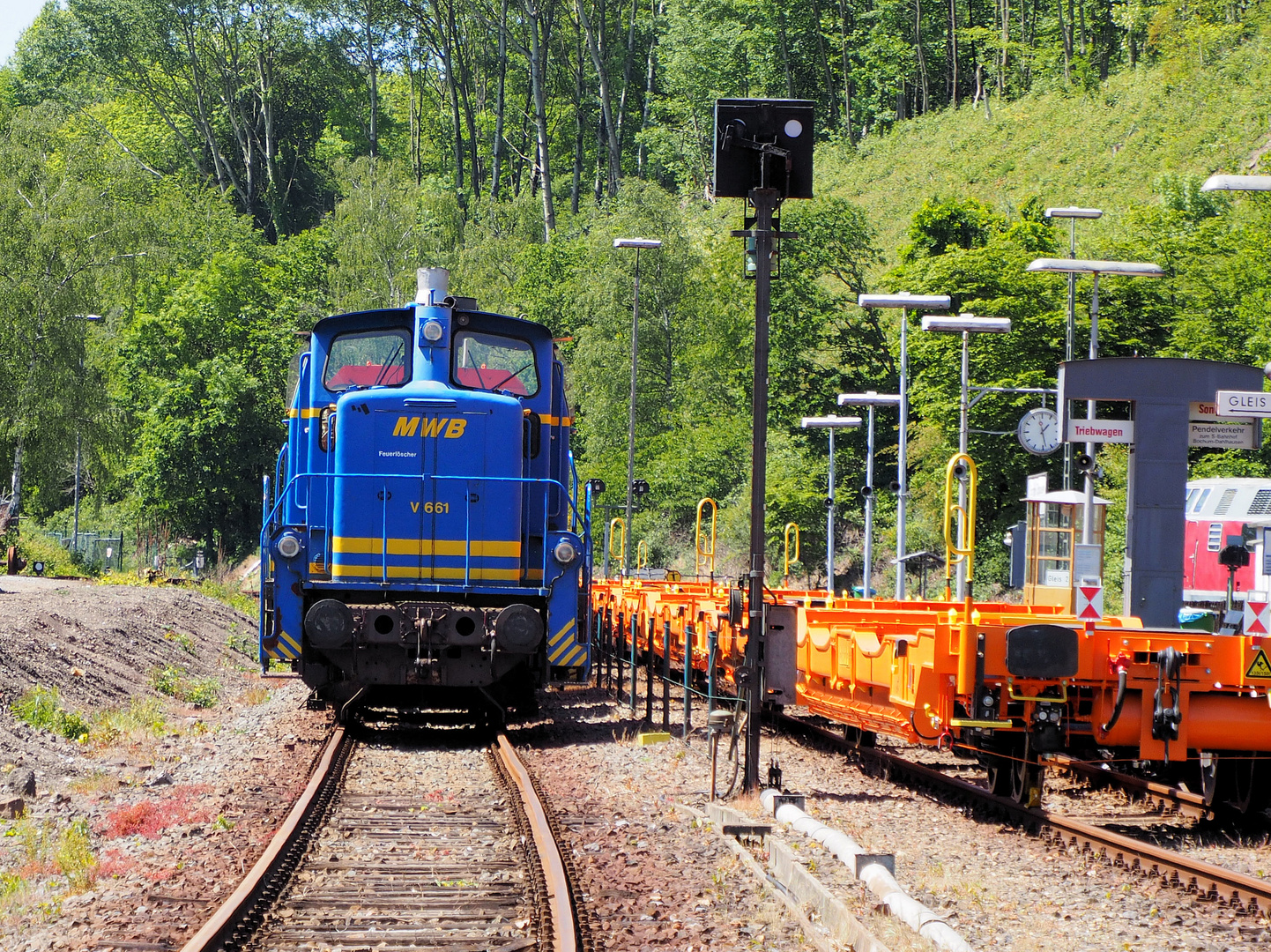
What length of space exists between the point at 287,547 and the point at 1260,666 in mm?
8415

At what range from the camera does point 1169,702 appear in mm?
9375

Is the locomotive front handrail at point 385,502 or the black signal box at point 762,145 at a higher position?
the black signal box at point 762,145

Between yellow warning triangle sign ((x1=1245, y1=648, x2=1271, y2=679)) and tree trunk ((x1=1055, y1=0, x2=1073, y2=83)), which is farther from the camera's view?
tree trunk ((x1=1055, y1=0, x2=1073, y2=83))

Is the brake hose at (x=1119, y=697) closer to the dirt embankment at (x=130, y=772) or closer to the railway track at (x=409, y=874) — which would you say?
the railway track at (x=409, y=874)

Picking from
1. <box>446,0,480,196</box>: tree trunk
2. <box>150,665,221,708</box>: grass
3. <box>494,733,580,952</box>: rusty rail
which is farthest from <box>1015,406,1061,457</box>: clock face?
<box>446,0,480,196</box>: tree trunk

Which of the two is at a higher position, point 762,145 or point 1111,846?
point 762,145

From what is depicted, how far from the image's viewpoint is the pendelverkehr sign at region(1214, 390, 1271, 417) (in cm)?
1545

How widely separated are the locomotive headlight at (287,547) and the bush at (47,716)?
107 inches

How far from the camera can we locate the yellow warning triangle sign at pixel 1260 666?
31.2 ft

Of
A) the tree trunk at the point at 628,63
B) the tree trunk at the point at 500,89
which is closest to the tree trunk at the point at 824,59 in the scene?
the tree trunk at the point at 628,63

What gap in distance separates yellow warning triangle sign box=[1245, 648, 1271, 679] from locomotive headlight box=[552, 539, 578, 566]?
242 inches

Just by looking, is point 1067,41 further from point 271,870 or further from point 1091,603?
point 271,870

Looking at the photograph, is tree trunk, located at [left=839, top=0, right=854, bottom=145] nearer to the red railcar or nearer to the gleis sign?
the red railcar

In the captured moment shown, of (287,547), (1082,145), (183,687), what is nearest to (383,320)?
(287,547)
